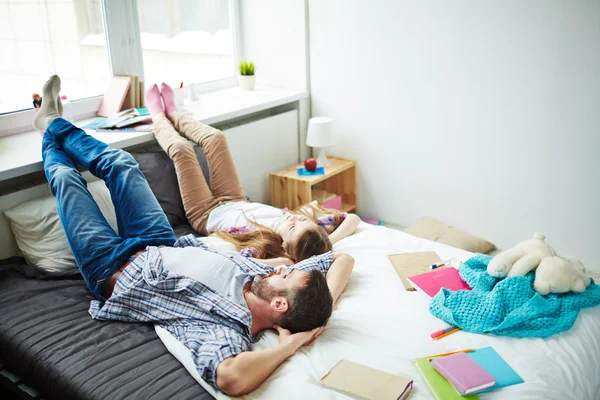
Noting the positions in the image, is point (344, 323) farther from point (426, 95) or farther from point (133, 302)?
point (426, 95)

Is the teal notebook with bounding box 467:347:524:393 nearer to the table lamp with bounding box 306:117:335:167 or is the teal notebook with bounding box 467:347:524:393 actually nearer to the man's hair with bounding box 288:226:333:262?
the man's hair with bounding box 288:226:333:262

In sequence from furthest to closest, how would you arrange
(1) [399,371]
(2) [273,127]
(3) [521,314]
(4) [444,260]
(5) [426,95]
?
(2) [273,127] → (5) [426,95] → (4) [444,260] → (3) [521,314] → (1) [399,371]

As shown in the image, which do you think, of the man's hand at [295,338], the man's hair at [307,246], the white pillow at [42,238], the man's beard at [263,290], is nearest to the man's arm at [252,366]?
the man's hand at [295,338]

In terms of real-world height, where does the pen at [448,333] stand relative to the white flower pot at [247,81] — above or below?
below

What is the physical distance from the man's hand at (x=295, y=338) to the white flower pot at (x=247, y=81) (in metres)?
2.05

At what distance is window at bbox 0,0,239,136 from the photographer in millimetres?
2541

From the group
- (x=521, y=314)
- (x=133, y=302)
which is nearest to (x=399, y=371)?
(x=521, y=314)

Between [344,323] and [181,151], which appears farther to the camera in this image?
[181,151]

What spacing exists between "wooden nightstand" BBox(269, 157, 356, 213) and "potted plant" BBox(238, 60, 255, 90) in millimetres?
593

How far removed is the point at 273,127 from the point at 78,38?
1.13m

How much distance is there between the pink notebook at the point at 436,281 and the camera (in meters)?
1.95

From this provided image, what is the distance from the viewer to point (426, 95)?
3006 millimetres

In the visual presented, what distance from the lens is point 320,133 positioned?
10.3 ft

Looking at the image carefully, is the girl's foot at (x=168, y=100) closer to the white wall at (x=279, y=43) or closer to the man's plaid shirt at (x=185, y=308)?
the white wall at (x=279, y=43)
